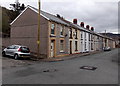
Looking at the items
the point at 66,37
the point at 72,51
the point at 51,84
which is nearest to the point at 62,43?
the point at 66,37

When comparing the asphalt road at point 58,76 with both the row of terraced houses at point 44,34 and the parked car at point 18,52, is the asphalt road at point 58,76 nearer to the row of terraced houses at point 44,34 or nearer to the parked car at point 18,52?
the parked car at point 18,52

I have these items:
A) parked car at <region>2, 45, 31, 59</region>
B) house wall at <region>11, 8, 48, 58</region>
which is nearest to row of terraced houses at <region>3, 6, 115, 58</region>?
house wall at <region>11, 8, 48, 58</region>

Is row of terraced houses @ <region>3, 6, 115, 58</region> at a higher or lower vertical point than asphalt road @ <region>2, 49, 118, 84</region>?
A: higher

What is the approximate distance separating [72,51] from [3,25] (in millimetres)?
18905

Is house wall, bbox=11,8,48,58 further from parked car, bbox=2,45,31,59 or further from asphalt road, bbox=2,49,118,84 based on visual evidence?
asphalt road, bbox=2,49,118,84

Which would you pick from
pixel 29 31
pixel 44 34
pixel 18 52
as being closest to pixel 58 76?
pixel 18 52

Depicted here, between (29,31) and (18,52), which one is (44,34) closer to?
(29,31)

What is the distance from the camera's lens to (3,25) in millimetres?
32906

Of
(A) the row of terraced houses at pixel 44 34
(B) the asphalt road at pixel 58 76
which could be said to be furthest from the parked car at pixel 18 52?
(B) the asphalt road at pixel 58 76

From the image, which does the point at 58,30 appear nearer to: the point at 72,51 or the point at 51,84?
the point at 72,51

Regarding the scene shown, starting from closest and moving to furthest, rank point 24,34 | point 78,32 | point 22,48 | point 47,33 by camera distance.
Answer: point 22,48
point 47,33
point 24,34
point 78,32

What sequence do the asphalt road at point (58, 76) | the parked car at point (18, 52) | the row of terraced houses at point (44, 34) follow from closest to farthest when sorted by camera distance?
the asphalt road at point (58, 76) < the parked car at point (18, 52) < the row of terraced houses at point (44, 34)

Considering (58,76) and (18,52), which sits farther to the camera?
(18,52)

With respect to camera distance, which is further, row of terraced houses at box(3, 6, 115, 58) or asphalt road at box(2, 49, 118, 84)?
row of terraced houses at box(3, 6, 115, 58)
